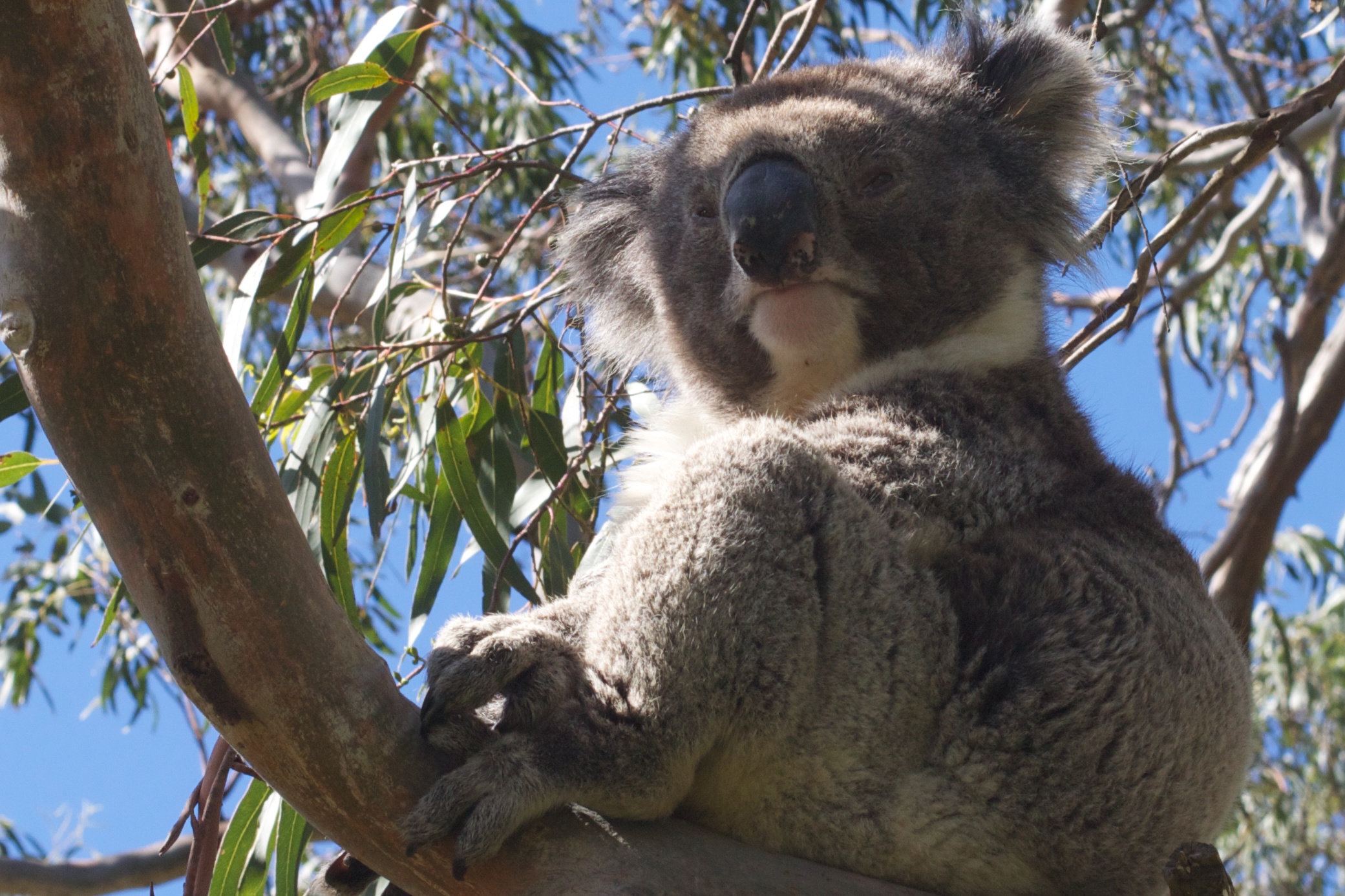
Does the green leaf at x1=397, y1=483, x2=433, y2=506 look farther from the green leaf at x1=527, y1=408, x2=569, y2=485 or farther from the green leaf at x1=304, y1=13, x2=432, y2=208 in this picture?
the green leaf at x1=304, y1=13, x2=432, y2=208

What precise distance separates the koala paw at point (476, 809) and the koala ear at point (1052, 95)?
1748 millimetres

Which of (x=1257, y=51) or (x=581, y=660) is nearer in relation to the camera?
(x=581, y=660)

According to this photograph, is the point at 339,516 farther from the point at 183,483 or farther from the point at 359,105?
the point at 183,483

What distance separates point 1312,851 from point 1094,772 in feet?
24.6

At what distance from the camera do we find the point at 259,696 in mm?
1472

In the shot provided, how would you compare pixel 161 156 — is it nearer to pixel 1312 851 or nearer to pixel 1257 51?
pixel 1257 51

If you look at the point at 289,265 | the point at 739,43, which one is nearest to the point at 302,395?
the point at 289,265

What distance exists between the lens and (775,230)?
2148mm

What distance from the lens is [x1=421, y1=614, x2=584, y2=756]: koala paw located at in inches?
61.3

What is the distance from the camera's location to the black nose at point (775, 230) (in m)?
2.15

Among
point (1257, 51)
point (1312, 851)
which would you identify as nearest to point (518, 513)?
point (1257, 51)

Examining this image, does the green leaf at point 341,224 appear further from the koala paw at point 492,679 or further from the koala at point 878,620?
the koala paw at point 492,679

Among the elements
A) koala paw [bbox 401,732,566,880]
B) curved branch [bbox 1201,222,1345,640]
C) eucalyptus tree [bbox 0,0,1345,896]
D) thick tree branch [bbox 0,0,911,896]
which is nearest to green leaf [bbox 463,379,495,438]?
eucalyptus tree [bbox 0,0,1345,896]

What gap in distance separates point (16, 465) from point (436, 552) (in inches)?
33.0
